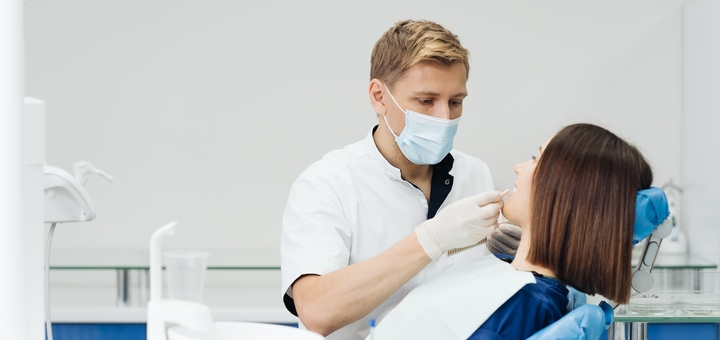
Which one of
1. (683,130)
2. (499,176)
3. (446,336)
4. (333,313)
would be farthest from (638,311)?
(683,130)

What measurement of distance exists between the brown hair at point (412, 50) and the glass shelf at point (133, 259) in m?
0.98

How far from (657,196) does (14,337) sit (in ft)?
3.92

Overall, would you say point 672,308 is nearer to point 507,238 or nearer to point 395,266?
point 507,238

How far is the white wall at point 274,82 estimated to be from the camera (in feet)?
10.2

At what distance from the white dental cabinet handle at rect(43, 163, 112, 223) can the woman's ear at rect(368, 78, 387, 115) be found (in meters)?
0.83

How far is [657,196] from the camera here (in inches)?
54.6

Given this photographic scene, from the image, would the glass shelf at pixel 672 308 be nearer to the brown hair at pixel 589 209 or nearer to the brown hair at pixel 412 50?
the brown hair at pixel 589 209

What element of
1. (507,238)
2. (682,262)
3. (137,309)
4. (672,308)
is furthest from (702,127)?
(137,309)

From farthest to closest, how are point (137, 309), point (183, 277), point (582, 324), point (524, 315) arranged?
1. point (137, 309)
2. point (524, 315)
3. point (582, 324)
4. point (183, 277)

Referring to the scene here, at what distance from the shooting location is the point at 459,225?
1.44 metres

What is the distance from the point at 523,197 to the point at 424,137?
12.5 inches

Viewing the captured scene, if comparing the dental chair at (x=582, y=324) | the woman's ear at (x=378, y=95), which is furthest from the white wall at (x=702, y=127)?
the woman's ear at (x=378, y=95)

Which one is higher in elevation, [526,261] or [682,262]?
[526,261]

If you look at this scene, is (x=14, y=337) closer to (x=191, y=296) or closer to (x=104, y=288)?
(x=191, y=296)
